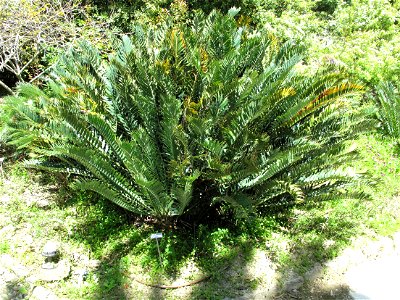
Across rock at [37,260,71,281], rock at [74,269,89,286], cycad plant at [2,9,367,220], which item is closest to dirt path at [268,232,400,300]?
cycad plant at [2,9,367,220]

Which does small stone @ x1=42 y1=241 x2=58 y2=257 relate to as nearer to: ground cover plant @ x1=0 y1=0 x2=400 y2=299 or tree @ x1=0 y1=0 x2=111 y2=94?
ground cover plant @ x1=0 y1=0 x2=400 y2=299

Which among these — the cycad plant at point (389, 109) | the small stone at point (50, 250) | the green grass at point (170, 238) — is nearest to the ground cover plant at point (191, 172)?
the green grass at point (170, 238)

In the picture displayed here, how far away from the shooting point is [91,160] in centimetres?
357

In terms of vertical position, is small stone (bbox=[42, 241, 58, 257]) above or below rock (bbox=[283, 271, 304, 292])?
above

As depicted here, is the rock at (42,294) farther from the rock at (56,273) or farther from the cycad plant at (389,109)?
the cycad plant at (389,109)

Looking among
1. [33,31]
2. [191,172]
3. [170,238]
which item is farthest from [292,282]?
[33,31]

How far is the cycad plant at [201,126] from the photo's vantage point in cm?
363

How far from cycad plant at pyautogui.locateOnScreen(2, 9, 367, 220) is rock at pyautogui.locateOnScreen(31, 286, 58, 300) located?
2.88 feet

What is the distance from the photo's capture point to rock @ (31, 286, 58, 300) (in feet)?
11.4

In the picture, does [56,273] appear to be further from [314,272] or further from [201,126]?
[314,272]

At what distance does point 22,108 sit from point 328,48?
16.3 ft

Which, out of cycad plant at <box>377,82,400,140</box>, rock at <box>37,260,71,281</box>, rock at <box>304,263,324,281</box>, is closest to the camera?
rock at <box>37,260,71,281</box>

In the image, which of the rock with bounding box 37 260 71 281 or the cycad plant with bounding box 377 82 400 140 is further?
the cycad plant with bounding box 377 82 400 140

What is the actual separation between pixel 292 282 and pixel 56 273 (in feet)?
6.43
